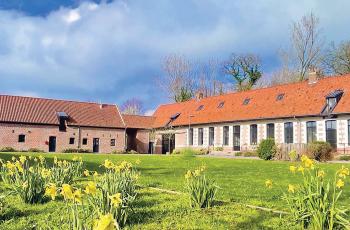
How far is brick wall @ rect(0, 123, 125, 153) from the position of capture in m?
41.9

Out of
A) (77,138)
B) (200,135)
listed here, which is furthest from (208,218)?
(77,138)

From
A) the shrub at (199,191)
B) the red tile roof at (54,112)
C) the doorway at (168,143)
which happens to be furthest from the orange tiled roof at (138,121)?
the shrub at (199,191)

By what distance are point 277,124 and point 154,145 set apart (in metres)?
19.8

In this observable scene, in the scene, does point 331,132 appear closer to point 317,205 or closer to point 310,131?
point 310,131

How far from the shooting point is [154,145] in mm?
50250

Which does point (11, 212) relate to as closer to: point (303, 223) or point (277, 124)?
point (303, 223)

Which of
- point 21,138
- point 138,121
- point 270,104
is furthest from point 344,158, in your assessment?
point 21,138

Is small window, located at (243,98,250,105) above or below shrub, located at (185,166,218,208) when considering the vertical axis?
above

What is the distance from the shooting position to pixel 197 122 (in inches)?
1678

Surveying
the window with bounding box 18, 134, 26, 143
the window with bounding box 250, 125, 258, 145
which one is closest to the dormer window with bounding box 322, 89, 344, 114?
the window with bounding box 250, 125, 258, 145

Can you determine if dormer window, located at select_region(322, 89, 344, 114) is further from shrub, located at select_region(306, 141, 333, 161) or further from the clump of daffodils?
the clump of daffodils

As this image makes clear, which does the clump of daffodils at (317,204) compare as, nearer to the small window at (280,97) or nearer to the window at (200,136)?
the small window at (280,97)

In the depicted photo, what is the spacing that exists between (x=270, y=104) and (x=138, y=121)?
→ 68.2ft

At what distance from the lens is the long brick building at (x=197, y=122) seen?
3194 centimetres
